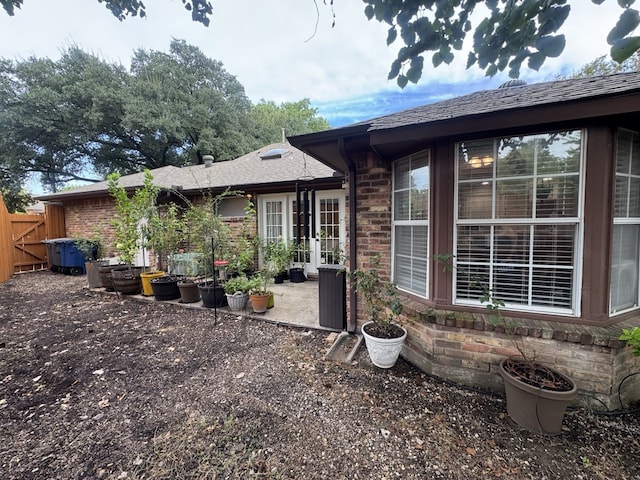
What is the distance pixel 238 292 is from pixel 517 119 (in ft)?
15.1

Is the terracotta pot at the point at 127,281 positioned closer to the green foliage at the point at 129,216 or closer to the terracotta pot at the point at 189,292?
the green foliage at the point at 129,216

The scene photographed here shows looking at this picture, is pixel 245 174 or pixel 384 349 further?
pixel 245 174

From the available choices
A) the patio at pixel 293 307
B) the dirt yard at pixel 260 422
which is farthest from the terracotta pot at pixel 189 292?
the dirt yard at pixel 260 422

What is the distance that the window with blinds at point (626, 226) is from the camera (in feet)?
7.95

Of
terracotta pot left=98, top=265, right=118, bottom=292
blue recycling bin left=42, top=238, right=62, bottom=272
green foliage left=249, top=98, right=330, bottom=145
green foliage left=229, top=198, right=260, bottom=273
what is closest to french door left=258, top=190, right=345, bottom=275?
green foliage left=229, top=198, right=260, bottom=273

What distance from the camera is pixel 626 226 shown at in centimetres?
253

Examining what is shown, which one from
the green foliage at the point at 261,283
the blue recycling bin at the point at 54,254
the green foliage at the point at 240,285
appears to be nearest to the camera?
the green foliage at the point at 261,283

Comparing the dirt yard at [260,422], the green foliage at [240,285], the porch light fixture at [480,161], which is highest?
the porch light fixture at [480,161]

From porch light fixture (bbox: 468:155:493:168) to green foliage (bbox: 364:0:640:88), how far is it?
73cm

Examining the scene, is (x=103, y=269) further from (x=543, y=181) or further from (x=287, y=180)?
(x=543, y=181)

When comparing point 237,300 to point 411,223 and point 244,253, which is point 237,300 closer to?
point 244,253

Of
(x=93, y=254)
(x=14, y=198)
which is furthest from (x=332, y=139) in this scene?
(x=14, y=198)

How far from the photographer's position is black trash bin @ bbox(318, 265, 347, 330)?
403cm

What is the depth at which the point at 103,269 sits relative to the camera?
258 inches
